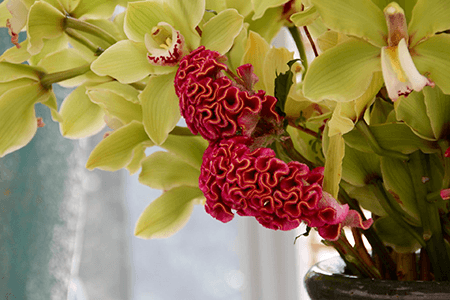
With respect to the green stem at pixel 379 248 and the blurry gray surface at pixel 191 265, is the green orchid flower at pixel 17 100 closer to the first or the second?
the green stem at pixel 379 248

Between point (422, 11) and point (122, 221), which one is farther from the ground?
point (422, 11)

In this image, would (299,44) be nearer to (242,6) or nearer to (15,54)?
(242,6)

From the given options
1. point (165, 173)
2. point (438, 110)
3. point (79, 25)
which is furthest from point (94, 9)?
point (438, 110)

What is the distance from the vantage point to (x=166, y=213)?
1.05ft

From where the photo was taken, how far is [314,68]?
206mm

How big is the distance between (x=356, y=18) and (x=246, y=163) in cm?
9

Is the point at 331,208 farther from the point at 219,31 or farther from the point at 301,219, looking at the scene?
the point at 219,31

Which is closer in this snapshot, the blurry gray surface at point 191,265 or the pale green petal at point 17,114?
the pale green petal at point 17,114

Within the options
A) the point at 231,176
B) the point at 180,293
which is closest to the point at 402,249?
the point at 231,176

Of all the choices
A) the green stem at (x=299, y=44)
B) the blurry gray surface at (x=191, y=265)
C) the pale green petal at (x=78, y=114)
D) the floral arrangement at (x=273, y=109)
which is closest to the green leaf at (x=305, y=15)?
the floral arrangement at (x=273, y=109)

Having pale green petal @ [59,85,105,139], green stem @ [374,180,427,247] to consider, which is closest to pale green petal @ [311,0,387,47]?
green stem @ [374,180,427,247]

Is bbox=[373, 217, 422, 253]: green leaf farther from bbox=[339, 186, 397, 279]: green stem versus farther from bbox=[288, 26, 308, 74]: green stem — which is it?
bbox=[288, 26, 308, 74]: green stem

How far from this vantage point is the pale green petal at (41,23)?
0.27m

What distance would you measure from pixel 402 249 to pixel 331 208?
11 centimetres
